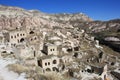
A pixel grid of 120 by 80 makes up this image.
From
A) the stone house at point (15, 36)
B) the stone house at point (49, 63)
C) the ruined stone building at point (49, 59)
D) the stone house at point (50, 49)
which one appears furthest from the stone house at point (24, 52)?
the stone house at point (15, 36)

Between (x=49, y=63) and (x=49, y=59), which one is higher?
(x=49, y=59)

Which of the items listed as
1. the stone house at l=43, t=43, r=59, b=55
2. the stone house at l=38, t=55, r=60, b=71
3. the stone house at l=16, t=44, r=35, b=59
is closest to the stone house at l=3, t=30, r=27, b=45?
the stone house at l=16, t=44, r=35, b=59

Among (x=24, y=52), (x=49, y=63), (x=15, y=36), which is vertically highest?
(x=15, y=36)

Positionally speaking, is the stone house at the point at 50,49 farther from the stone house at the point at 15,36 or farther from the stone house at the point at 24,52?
the stone house at the point at 15,36

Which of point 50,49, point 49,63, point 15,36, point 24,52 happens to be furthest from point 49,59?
point 15,36

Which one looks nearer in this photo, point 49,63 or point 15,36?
point 49,63

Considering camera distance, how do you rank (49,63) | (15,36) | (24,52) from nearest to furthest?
(49,63) < (24,52) < (15,36)

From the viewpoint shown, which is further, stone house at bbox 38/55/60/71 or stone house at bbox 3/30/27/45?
stone house at bbox 3/30/27/45

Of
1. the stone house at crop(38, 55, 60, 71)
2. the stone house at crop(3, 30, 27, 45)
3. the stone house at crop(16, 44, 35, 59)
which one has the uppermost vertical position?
the stone house at crop(3, 30, 27, 45)

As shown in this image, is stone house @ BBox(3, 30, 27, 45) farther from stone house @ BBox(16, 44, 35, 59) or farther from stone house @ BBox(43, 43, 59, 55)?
stone house @ BBox(43, 43, 59, 55)

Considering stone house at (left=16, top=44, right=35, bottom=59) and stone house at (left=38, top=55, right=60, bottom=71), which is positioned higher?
stone house at (left=16, top=44, right=35, bottom=59)

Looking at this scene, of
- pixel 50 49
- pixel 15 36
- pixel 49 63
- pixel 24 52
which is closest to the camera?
pixel 49 63

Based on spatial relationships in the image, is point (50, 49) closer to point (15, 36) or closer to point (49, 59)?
point (49, 59)

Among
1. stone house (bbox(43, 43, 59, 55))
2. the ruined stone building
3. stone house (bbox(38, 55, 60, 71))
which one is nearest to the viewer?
stone house (bbox(38, 55, 60, 71))
